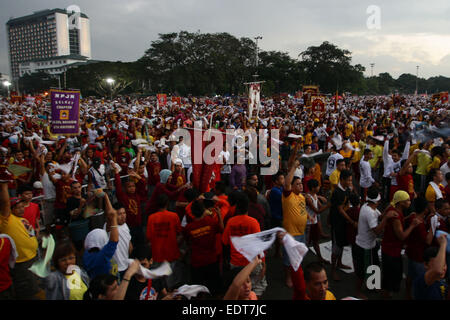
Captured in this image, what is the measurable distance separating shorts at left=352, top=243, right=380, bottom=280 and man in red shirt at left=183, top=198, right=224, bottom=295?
1779 millimetres

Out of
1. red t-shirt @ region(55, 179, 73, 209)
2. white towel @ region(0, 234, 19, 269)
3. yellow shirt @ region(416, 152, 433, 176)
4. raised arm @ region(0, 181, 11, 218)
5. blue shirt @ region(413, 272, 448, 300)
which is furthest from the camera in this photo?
yellow shirt @ region(416, 152, 433, 176)

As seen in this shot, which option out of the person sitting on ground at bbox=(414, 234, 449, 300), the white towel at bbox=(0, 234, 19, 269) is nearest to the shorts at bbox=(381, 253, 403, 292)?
the person sitting on ground at bbox=(414, 234, 449, 300)

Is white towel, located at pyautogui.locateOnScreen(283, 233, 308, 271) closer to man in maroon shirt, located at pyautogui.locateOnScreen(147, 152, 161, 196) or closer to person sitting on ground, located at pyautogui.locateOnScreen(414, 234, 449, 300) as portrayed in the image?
person sitting on ground, located at pyautogui.locateOnScreen(414, 234, 449, 300)

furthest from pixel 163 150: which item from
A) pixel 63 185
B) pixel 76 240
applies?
pixel 76 240

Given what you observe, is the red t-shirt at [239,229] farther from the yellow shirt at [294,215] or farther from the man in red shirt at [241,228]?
the yellow shirt at [294,215]

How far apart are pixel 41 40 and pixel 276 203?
14178 cm

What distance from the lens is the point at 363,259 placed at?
13.2ft

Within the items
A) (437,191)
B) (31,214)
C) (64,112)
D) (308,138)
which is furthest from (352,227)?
(308,138)

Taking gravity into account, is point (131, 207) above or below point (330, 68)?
below

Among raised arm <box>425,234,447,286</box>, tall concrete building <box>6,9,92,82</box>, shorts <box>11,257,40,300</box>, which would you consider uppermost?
tall concrete building <box>6,9,92,82</box>

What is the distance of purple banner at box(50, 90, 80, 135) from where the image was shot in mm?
7840

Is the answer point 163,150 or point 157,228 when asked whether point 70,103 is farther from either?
point 157,228

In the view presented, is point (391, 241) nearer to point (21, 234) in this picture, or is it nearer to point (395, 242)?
point (395, 242)

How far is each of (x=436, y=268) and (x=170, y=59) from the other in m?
65.6
